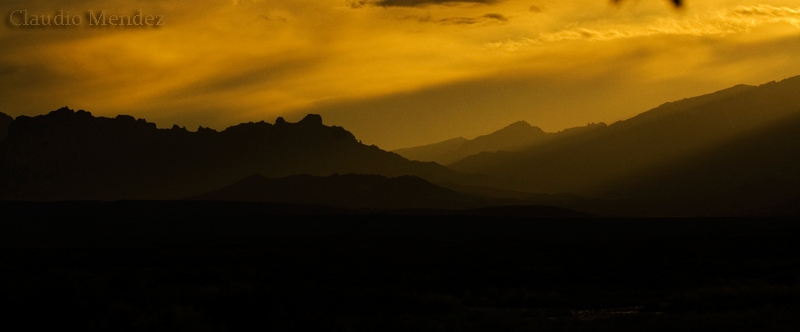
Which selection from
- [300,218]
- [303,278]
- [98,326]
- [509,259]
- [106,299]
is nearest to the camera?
[98,326]

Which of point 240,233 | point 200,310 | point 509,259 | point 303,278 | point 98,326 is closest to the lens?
point 98,326

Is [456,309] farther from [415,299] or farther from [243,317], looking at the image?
[243,317]

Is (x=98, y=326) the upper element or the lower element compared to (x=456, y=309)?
upper

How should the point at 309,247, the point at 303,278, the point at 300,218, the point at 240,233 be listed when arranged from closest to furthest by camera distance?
the point at 303,278, the point at 309,247, the point at 240,233, the point at 300,218

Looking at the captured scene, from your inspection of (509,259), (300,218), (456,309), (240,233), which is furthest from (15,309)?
(300,218)

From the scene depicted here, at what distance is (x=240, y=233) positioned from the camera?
12275cm

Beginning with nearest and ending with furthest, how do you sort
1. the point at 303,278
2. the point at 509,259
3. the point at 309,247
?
1. the point at 303,278
2. the point at 509,259
3. the point at 309,247

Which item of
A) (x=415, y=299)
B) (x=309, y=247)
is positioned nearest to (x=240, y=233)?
(x=309, y=247)

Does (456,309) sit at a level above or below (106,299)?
below

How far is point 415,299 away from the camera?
36.8 m

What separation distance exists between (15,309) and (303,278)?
100 feet

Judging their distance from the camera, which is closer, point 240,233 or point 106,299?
point 106,299

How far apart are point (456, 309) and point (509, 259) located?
103 feet

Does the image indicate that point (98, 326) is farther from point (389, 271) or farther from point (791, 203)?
point (791, 203)
